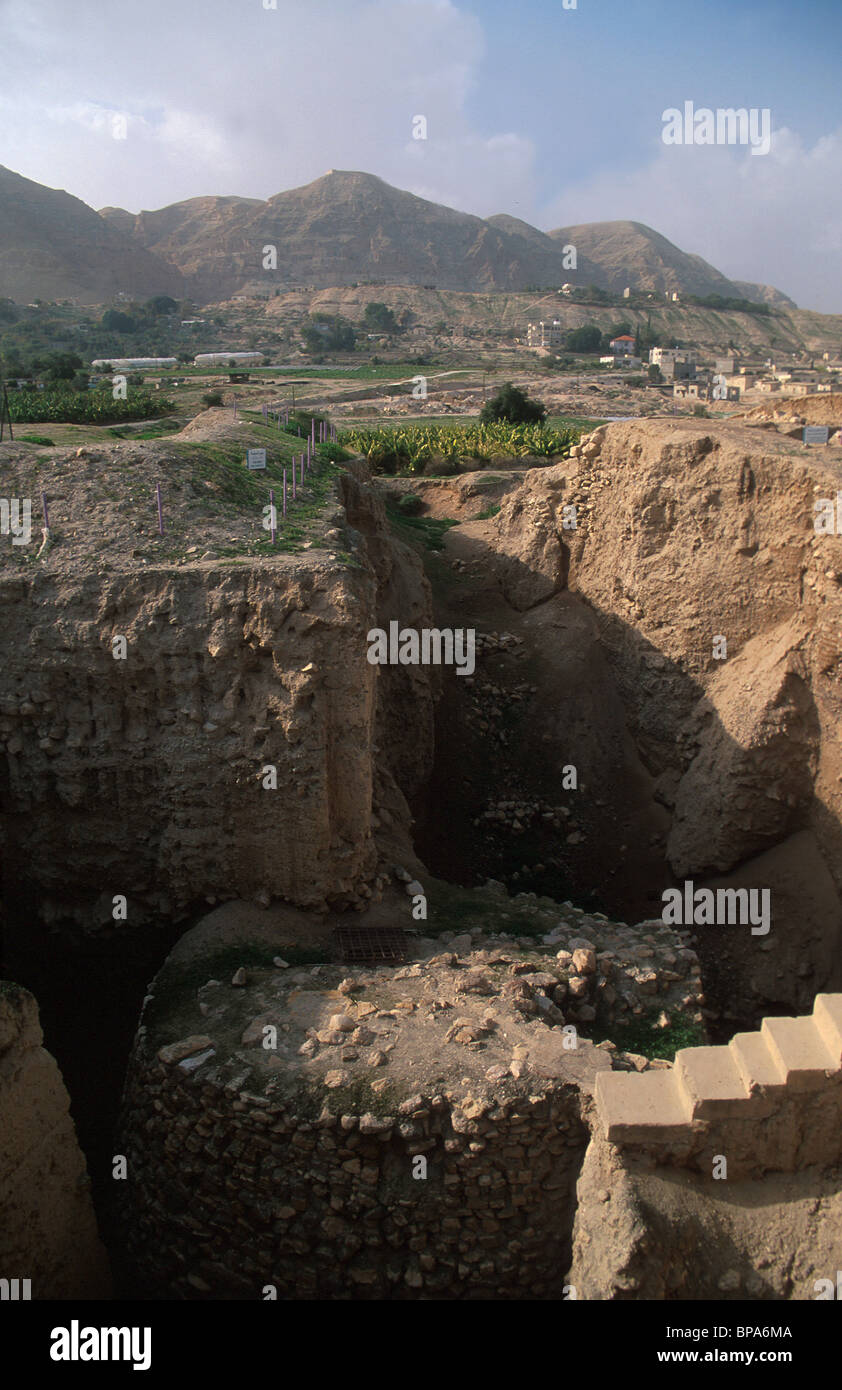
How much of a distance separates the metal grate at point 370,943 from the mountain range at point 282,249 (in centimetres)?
10973

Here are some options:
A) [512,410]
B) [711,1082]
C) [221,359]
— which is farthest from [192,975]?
[221,359]

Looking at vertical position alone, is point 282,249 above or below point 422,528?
above

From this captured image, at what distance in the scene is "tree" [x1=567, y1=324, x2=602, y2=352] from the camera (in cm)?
9306

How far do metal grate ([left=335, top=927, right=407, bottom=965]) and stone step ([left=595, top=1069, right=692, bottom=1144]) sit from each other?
278 cm

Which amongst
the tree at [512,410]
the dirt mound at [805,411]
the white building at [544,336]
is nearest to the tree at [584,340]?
the white building at [544,336]

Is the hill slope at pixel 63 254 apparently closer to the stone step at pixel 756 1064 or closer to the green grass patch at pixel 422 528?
the green grass patch at pixel 422 528

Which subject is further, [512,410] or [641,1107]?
[512,410]

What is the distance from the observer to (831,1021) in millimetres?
7094

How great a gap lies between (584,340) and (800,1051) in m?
94.3

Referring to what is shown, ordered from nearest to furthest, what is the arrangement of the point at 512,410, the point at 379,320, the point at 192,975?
1. the point at 192,975
2. the point at 512,410
3. the point at 379,320

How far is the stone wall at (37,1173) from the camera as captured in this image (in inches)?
265

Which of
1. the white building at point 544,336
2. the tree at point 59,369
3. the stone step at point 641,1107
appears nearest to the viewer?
the stone step at point 641,1107

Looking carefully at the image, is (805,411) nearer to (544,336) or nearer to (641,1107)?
(641,1107)

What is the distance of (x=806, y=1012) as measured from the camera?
11250mm
